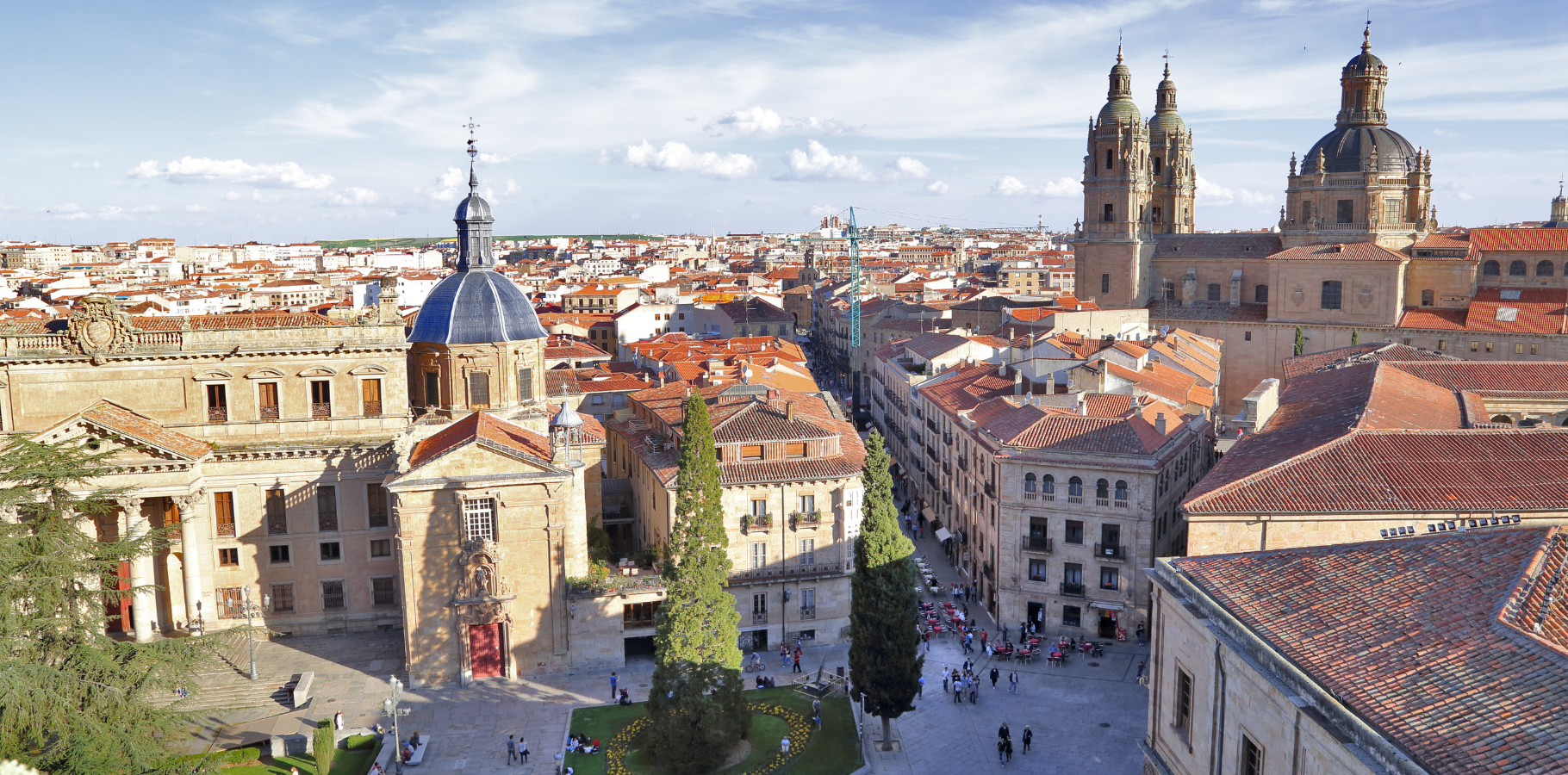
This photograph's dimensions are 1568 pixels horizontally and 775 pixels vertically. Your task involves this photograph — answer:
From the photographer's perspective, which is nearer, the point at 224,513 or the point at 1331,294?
the point at 224,513

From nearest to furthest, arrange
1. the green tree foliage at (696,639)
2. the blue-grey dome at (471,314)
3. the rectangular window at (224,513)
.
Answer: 1. the green tree foliage at (696,639)
2. the rectangular window at (224,513)
3. the blue-grey dome at (471,314)

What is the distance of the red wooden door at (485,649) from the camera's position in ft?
141

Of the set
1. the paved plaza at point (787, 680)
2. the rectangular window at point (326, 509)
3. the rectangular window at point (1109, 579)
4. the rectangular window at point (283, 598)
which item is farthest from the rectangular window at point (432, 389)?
the rectangular window at point (1109, 579)

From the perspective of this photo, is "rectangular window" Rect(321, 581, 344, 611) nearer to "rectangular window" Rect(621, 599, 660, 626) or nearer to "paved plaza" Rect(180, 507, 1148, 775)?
"paved plaza" Rect(180, 507, 1148, 775)

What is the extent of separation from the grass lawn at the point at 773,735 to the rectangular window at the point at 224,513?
13.2 meters

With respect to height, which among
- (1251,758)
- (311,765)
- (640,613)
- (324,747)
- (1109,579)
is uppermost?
(1251,758)

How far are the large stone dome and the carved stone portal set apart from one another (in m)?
88.2

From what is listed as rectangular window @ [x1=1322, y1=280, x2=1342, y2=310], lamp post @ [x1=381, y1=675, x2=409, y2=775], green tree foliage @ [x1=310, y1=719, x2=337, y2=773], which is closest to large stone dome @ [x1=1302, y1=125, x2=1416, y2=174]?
rectangular window @ [x1=1322, y1=280, x2=1342, y2=310]

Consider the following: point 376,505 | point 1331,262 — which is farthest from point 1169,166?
point 376,505

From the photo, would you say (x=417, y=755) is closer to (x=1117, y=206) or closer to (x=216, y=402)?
(x=216, y=402)

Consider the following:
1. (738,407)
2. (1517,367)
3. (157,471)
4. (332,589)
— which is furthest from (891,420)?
(157,471)

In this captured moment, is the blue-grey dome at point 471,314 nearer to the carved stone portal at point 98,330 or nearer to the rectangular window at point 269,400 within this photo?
the rectangular window at point 269,400

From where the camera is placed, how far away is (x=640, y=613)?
45.2 m

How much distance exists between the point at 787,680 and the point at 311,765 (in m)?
16.7
